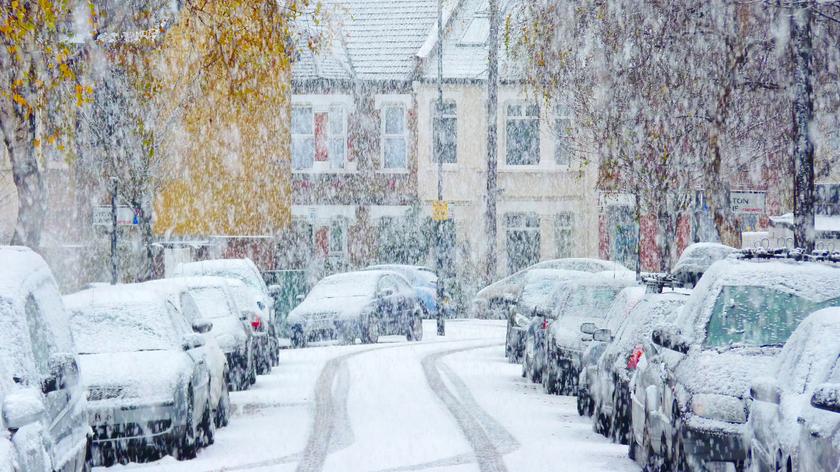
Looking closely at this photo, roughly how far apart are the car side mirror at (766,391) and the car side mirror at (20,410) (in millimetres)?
4040

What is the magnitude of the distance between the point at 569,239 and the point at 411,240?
195 inches

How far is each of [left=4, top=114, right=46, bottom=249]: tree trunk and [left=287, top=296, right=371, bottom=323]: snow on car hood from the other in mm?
11841

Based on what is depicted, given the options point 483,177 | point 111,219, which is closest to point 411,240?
point 483,177

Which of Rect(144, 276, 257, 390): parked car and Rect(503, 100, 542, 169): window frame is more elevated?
Rect(503, 100, 542, 169): window frame


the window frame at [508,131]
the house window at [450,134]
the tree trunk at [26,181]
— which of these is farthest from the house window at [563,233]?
the tree trunk at [26,181]

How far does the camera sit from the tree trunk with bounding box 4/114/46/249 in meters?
17.5

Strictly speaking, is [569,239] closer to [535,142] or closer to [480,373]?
[535,142]

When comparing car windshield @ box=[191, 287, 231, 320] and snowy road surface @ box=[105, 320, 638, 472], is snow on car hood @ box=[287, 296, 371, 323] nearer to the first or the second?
snowy road surface @ box=[105, 320, 638, 472]

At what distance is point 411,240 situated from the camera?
4547 cm

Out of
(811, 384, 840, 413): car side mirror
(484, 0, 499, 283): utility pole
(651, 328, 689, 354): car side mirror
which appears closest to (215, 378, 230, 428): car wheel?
(651, 328, 689, 354): car side mirror

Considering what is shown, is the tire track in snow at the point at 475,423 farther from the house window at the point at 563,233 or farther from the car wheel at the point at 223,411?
the house window at the point at 563,233

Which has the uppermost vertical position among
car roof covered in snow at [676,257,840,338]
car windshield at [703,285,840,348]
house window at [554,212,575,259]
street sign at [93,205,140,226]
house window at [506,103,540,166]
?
house window at [506,103,540,166]

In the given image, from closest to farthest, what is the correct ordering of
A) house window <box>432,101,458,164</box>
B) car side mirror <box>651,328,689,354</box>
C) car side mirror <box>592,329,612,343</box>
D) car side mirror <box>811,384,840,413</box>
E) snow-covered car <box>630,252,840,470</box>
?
car side mirror <box>811,384,840,413</box>
snow-covered car <box>630,252,840,470</box>
car side mirror <box>651,328,689,354</box>
car side mirror <box>592,329,612,343</box>
house window <box>432,101,458,164</box>

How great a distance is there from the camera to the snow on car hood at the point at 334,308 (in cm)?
2925
